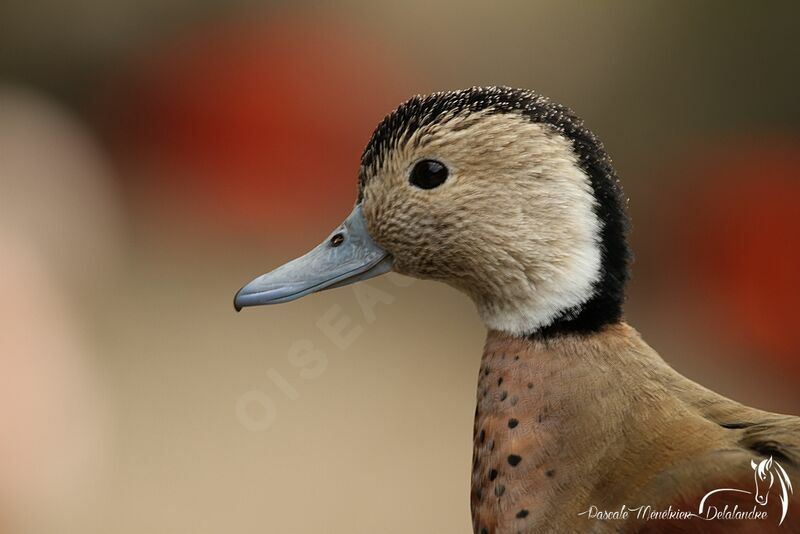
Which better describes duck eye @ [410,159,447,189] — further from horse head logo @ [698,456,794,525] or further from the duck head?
horse head logo @ [698,456,794,525]

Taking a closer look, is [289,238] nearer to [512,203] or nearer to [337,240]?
[337,240]

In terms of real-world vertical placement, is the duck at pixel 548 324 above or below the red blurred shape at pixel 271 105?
below

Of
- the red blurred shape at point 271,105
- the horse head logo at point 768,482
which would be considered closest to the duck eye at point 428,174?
the horse head logo at point 768,482

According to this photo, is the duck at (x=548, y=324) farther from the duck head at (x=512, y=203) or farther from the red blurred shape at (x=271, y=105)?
the red blurred shape at (x=271, y=105)

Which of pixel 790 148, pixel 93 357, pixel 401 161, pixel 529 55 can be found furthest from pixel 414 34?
pixel 401 161

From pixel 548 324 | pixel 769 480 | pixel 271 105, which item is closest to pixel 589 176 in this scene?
pixel 548 324

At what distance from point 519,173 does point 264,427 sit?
7.59ft

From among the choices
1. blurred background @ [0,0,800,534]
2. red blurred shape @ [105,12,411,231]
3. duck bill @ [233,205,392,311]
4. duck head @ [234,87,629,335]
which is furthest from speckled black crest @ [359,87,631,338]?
red blurred shape @ [105,12,411,231]

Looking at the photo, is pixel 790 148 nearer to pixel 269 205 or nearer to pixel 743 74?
pixel 743 74

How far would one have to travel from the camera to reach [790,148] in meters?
3.65

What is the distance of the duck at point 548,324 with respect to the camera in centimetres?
117

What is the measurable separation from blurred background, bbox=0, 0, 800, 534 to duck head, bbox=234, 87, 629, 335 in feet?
6.51

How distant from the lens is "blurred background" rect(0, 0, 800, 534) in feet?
10.8

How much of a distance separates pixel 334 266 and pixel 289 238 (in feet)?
8.34
